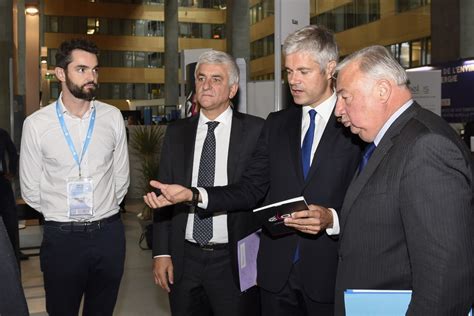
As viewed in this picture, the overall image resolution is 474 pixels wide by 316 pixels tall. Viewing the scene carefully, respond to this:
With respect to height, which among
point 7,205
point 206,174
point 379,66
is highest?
point 379,66

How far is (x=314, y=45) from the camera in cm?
236

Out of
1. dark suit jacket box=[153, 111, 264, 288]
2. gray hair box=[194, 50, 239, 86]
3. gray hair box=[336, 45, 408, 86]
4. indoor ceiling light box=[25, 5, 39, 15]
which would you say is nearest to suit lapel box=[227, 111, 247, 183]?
dark suit jacket box=[153, 111, 264, 288]

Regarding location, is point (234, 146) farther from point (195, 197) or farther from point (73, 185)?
point (73, 185)

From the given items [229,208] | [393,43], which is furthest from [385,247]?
[393,43]

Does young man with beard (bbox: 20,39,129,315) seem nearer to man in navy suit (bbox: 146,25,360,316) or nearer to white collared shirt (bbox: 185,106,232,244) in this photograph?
white collared shirt (bbox: 185,106,232,244)

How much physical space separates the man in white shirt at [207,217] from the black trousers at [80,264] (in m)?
0.27

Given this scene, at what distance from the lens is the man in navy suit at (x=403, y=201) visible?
1490 mm

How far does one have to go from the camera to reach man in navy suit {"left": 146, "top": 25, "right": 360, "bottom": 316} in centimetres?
232

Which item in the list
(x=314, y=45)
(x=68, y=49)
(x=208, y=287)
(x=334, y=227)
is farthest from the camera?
(x=68, y=49)

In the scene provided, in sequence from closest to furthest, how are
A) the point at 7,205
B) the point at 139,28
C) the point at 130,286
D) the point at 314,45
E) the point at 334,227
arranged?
the point at 334,227
the point at 314,45
the point at 7,205
the point at 130,286
the point at 139,28

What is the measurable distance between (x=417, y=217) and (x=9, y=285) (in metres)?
0.99

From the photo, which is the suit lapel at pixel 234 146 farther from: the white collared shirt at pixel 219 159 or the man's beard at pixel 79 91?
the man's beard at pixel 79 91

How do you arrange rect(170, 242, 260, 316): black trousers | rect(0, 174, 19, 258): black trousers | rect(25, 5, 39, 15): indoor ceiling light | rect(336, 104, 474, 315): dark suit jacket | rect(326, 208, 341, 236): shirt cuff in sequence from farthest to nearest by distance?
rect(25, 5, 39, 15): indoor ceiling light → rect(0, 174, 19, 258): black trousers → rect(170, 242, 260, 316): black trousers → rect(326, 208, 341, 236): shirt cuff → rect(336, 104, 474, 315): dark suit jacket

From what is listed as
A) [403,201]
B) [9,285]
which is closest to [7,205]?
[9,285]
